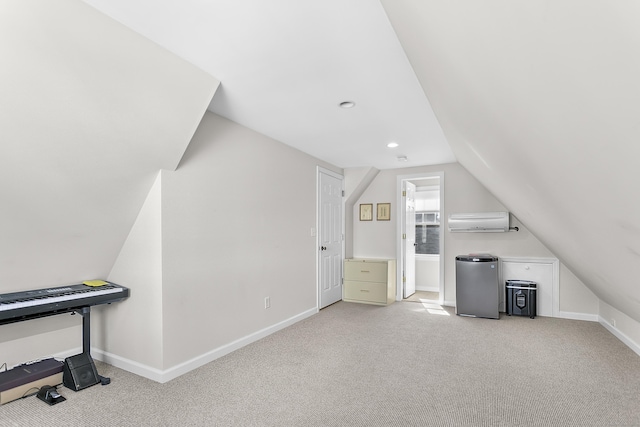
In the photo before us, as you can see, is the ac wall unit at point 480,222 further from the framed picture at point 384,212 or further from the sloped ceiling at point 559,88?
the sloped ceiling at point 559,88

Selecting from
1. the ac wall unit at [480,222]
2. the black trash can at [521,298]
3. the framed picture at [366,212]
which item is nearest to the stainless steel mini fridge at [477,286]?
the black trash can at [521,298]

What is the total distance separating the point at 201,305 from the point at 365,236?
3.62 m

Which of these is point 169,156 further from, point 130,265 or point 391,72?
point 391,72

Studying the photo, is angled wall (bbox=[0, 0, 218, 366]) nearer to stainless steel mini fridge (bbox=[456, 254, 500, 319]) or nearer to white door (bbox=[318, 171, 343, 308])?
white door (bbox=[318, 171, 343, 308])

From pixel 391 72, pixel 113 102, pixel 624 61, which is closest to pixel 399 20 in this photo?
pixel 391 72

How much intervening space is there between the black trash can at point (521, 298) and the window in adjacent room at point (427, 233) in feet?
Answer: 6.64

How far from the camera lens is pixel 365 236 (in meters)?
6.12

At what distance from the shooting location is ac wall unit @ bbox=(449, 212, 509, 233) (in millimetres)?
4938

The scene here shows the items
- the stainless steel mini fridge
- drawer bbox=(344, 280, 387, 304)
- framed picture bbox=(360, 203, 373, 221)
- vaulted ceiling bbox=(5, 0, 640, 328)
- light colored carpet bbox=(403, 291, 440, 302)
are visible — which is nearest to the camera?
vaulted ceiling bbox=(5, 0, 640, 328)

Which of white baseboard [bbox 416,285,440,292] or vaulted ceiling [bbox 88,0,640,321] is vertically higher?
vaulted ceiling [bbox 88,0,640,321]

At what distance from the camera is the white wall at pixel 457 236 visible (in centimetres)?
474

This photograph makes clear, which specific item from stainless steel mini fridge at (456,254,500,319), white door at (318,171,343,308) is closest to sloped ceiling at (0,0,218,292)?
white door at (318,171,343,308)

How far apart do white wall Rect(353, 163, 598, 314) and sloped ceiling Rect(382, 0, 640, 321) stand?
3348 millimetres

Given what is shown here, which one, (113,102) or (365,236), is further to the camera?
(365,236)
